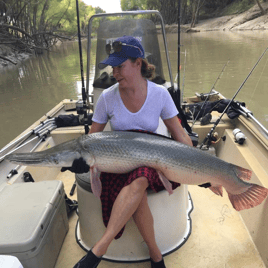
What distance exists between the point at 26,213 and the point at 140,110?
1066 mm

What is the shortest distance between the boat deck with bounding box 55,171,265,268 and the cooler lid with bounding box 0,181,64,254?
45 centimetres

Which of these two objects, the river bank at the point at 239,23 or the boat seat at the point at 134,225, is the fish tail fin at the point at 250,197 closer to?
the boat seat at the point at 134,225

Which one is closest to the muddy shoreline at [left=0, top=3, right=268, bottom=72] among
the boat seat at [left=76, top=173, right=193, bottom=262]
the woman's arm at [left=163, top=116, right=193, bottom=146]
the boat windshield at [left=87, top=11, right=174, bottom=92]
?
the boat windshield at [left=87, top=11, right=174, bottom=92]

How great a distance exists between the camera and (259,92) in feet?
24.4

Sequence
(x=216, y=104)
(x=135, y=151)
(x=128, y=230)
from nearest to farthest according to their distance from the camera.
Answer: (x=135, y=151)
(x=128, y=230)
(x=216, y=104)

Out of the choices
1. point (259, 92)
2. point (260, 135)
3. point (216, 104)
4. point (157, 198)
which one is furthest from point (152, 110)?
point (259, 92)

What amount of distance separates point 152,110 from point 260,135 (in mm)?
1482

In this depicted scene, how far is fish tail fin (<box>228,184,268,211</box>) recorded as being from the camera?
1684 mm

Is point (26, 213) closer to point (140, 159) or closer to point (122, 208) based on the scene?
point (122, 208)

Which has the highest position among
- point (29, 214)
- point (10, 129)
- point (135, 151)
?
point (135, 151)

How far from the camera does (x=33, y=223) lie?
5.43ft

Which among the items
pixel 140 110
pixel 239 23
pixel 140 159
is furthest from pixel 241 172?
pixel 239 23

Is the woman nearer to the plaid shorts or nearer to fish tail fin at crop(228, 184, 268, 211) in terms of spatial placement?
the plaid shorts

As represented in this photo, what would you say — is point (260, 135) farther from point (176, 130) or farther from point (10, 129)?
point (10, 129)
